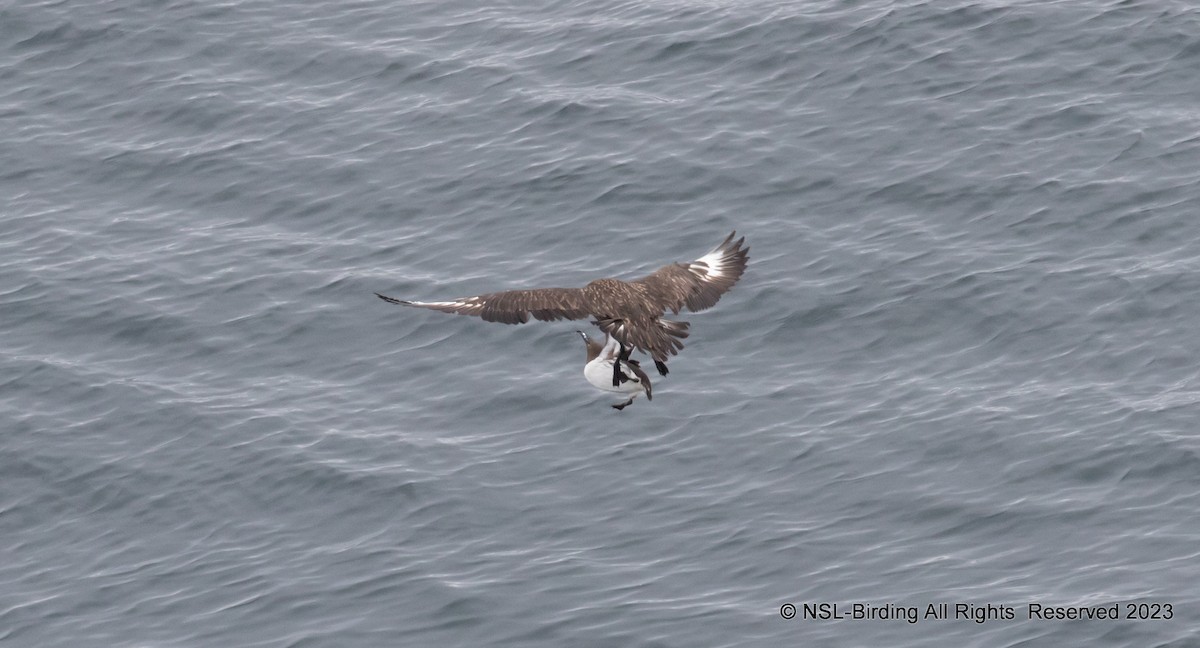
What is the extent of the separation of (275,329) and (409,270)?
5.78ft

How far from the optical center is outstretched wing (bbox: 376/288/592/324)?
1584cm

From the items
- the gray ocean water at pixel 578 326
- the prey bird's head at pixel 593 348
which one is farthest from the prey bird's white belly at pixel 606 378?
the gray ocean water at pixel 578 326

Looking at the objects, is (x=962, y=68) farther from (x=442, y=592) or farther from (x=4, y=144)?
(x=4, y=144)

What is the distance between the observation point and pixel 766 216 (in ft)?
84.4

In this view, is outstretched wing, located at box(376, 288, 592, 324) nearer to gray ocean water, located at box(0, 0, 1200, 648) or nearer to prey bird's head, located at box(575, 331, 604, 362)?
prey bird's head, located at box(575, 331, 604, 362)

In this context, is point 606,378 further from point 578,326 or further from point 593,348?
point 578,326

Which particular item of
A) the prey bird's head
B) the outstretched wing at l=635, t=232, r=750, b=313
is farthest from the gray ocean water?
the prey bird's head

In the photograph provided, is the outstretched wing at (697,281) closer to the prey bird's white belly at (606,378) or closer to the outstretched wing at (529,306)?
the outstretched wing at (529,306)

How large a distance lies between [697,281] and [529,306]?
6.84ft

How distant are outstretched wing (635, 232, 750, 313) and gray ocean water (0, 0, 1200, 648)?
3647mm

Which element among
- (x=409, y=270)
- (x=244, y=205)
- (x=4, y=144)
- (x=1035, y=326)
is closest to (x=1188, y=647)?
(x=1035, y=326)

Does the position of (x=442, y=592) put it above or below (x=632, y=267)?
below

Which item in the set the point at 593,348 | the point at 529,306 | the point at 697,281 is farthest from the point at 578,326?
the point at 529,306

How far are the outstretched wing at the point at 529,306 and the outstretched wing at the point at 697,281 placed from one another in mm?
788
